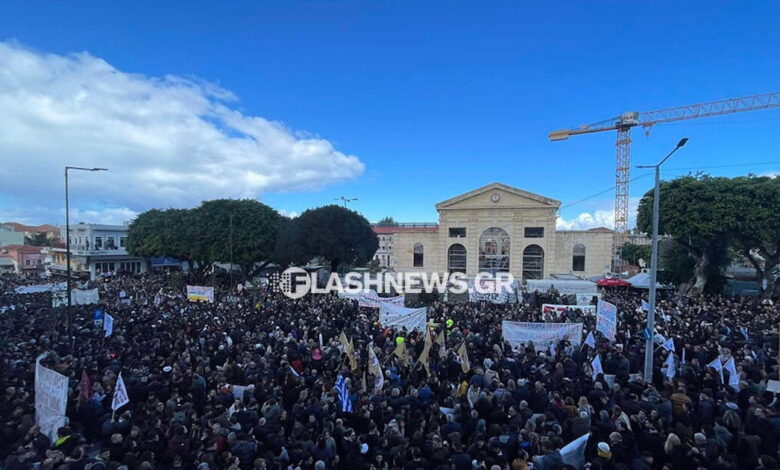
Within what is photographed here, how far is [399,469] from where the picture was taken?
6.05 metres

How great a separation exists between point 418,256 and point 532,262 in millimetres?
13141

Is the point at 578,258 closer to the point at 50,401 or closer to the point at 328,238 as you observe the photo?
the point at 328,238

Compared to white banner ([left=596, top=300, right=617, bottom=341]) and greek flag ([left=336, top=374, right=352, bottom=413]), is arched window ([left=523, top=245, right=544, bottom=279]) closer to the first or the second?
white banner ([left=596, top=300, right=617, bottom=341])

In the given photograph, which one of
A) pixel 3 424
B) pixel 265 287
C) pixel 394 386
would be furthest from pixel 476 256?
pixel 3 424

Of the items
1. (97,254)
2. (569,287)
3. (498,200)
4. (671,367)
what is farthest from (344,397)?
(97,254)

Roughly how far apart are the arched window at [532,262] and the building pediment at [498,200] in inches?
191

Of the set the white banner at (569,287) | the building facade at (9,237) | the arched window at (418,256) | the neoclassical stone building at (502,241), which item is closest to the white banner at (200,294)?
the white banner at (569,287)

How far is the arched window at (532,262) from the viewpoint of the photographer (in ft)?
146

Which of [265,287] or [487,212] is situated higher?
[487,212]

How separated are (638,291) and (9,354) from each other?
122ft

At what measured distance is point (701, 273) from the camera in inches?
1109

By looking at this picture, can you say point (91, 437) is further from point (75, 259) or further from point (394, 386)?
point (75, 259)

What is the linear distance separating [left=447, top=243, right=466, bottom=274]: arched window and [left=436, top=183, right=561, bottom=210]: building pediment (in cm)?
483

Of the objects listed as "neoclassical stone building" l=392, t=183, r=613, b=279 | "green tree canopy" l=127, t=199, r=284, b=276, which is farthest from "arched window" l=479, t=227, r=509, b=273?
"green tree canopy" l=127, t=199, r=284, b=276
